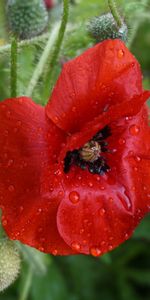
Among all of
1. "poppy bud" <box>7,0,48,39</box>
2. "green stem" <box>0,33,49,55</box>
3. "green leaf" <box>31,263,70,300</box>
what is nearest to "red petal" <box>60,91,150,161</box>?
"green stem" <box>0,33,49,55</box>

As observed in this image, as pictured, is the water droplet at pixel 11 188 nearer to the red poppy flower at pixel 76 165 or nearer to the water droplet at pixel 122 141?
the red poppy flower at pixel 76 165

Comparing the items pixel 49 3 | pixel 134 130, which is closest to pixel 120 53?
pixel 134 130

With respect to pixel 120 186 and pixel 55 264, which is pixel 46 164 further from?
pixel 55 264

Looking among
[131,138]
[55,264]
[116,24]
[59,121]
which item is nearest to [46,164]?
[59,121]

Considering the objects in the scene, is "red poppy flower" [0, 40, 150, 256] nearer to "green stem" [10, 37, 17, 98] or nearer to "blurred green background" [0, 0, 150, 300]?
"green stem" [10, 37, 17, 98]

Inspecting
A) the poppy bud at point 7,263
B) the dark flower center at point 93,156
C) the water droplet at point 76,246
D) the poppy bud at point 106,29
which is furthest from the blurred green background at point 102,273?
the water droplet at point 76,246

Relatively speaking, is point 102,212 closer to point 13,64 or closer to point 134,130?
point 134,130
